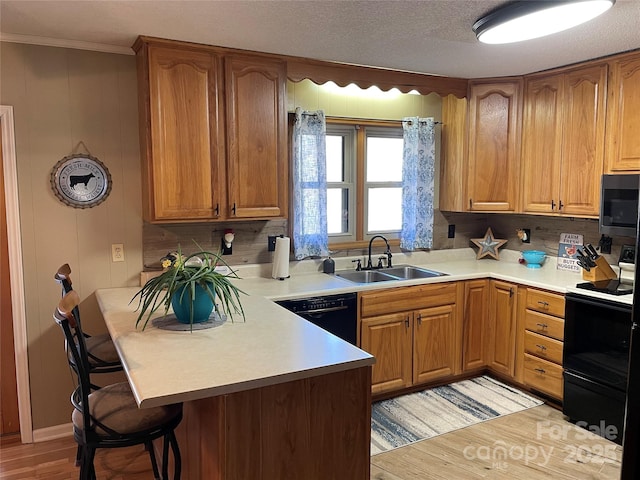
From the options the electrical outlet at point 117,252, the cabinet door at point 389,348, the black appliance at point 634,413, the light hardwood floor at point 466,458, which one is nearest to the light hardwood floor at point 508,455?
the light hardwood floor at point 466,458

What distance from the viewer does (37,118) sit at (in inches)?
117

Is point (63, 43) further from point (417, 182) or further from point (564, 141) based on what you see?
point (564, 141)

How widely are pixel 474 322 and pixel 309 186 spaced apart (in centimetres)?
165

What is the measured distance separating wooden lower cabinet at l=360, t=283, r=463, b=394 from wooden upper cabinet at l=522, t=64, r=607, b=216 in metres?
0.97

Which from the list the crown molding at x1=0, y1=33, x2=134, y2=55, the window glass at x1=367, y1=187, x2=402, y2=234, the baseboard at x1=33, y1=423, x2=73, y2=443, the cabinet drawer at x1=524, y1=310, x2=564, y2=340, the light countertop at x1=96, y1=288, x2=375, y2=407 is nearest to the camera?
the light countertop at x1=96, y1=288, x2=375, y2=407

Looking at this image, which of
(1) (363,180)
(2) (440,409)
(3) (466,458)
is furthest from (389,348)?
(1) (363,180)

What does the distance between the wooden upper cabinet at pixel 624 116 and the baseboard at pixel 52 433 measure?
3.89m

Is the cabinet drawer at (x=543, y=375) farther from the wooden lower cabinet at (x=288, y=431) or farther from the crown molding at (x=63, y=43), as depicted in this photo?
the crown molding at (x=63, y=43)

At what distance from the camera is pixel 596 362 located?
309 centimetres

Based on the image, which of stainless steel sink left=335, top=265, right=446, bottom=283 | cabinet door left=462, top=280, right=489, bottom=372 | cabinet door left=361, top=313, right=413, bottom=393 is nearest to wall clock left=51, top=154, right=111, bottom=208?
stainless steel sink left=335, top=265, right=446, bottom=283

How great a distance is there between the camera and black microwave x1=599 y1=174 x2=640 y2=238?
3.11 meters

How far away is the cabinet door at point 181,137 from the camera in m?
2.93

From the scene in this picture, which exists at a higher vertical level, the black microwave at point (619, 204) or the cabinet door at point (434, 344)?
the black microwave at point (619, 204)

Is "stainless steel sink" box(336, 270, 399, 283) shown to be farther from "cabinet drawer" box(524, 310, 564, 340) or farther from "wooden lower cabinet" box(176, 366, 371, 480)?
"wooden lower cabinet" box(176, 366, 371, 480)
